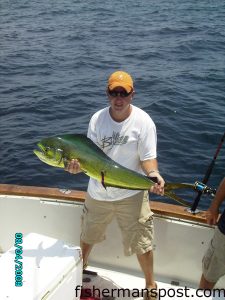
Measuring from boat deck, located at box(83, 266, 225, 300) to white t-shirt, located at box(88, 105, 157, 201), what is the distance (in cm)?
107

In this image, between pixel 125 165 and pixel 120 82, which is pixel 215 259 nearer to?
pixel 125 165

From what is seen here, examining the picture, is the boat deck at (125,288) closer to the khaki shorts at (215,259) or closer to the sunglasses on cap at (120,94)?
the khaki shorts at (215,259)

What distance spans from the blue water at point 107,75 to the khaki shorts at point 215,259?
3113mm

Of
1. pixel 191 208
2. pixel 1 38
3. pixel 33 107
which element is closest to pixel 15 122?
pixel 33 107

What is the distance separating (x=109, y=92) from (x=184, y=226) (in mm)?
1488

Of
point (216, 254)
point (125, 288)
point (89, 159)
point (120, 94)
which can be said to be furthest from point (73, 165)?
point (125, 288)

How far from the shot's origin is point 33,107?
35.1 ft

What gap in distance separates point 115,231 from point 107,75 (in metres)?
9.03

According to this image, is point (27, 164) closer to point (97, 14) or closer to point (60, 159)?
point (60, 159)

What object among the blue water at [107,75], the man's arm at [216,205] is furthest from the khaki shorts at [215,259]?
the blue water at [107,75]

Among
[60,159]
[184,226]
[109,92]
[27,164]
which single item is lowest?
[27,164]

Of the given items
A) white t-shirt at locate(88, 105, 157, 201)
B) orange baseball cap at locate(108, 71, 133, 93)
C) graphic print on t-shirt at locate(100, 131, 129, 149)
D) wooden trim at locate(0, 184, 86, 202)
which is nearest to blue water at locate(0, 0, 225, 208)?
wooden trim at locate(0, 184, 86, 202)

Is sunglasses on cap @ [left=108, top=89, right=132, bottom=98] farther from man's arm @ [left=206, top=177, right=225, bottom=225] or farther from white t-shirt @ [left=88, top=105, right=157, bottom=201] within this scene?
man's arm @ [left=206, top=177, right=225, bottom=225]

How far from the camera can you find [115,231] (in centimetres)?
436
